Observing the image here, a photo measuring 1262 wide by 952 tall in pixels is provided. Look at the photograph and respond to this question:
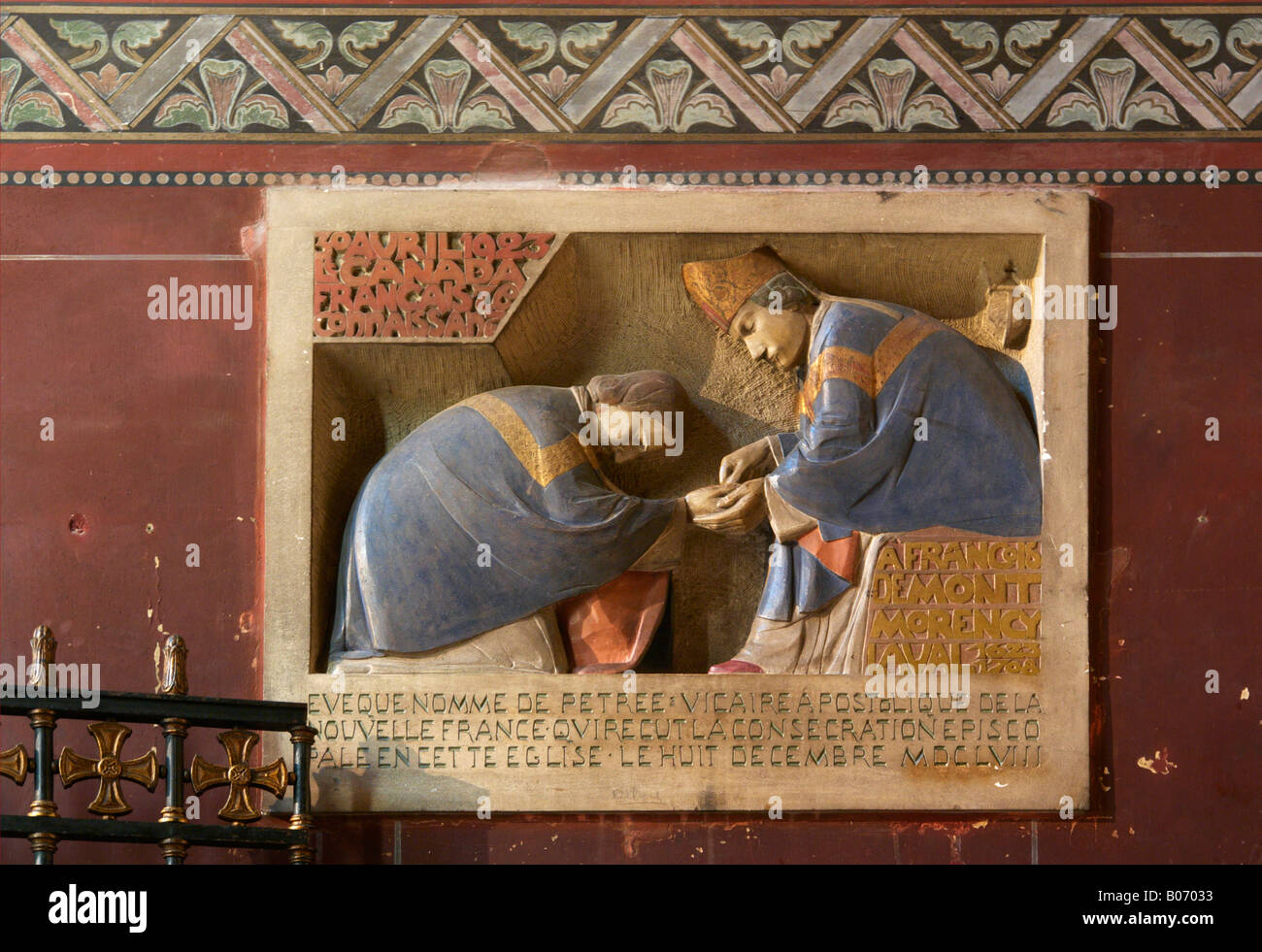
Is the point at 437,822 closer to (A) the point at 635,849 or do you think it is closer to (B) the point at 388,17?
(A) the point at 635,849

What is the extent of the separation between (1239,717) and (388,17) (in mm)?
3379

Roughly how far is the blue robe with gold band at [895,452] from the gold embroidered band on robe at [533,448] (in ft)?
2.02

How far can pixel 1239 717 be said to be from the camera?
21.7 ft

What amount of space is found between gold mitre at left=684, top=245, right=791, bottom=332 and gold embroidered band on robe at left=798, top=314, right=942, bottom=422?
0.32 meters

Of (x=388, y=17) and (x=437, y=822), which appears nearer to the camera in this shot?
(x=437, y=822)

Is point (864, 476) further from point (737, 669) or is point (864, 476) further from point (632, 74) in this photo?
point (632, 74)

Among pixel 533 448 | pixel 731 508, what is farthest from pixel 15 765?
pixel 731 508

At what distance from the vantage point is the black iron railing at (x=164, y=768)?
5.88 m

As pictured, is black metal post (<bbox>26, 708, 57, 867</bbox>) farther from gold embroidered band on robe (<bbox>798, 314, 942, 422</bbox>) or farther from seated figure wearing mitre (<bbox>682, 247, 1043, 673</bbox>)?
gold embroidered band on robe (<bbox>798, 314, 942, 422</bbox>)

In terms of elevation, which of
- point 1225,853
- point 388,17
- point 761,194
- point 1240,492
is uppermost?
point 388,17

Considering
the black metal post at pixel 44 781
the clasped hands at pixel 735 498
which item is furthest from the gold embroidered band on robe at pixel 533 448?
the black metal post at pixel 44 781

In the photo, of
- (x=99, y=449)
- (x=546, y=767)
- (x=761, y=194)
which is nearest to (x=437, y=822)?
(x=546, y=767)

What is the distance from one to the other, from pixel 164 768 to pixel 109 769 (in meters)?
0.33

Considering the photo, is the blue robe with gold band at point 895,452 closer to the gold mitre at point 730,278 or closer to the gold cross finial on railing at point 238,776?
the gold mitre at point 730,278
